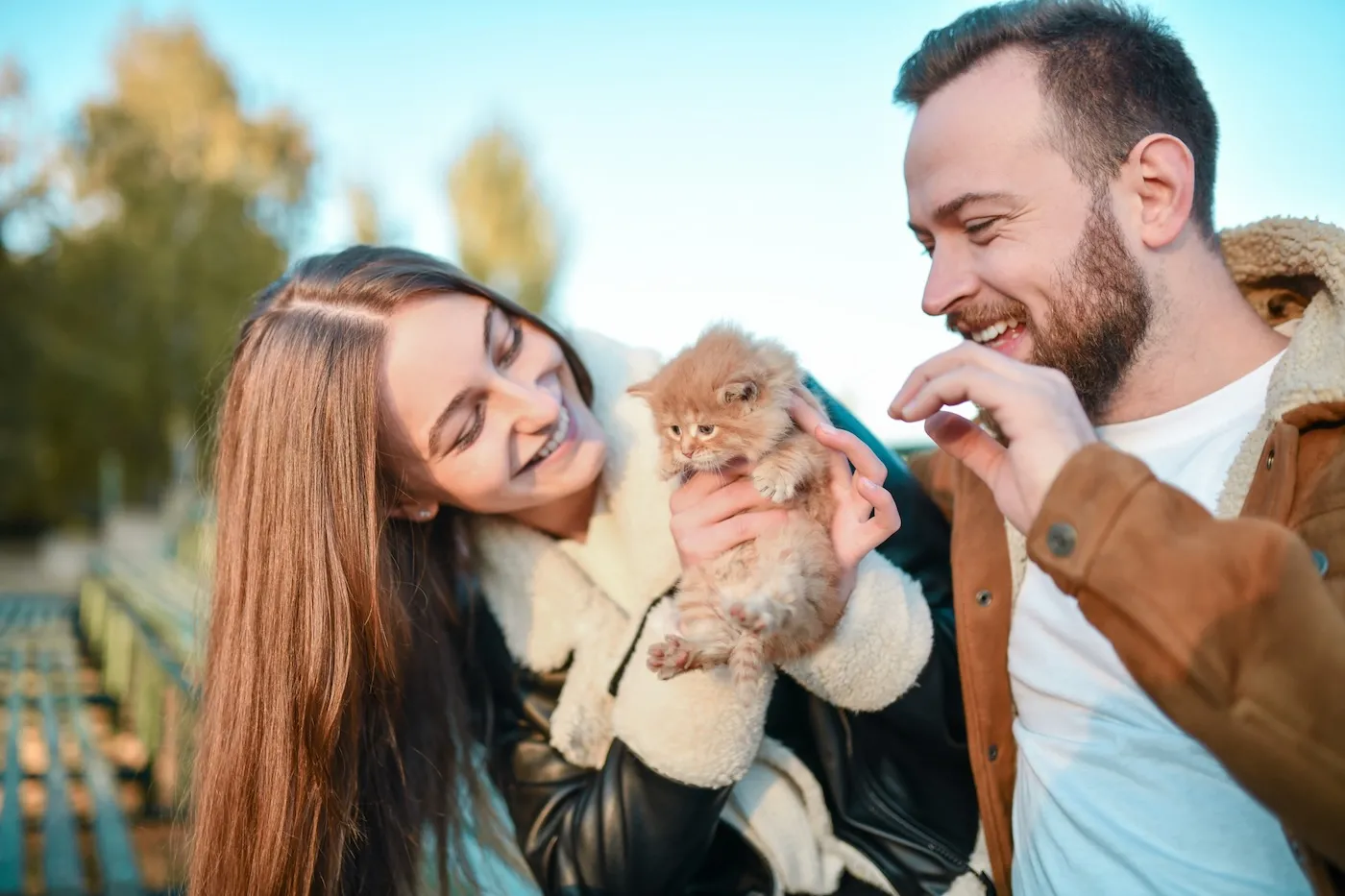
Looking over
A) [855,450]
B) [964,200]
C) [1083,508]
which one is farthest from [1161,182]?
[1083,508]

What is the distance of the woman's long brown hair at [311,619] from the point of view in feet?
8.14

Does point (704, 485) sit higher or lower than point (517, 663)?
higher

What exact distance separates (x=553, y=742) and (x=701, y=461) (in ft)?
3.52

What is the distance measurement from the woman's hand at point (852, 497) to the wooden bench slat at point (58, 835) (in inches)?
121

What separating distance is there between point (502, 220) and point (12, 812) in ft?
79.8

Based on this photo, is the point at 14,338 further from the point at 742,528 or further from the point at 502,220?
the point at 742,528

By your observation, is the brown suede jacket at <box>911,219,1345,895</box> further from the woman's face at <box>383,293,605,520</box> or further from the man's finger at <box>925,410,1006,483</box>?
the woman's face at <box>383,293,605,520</box>

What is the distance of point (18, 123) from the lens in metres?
22.0

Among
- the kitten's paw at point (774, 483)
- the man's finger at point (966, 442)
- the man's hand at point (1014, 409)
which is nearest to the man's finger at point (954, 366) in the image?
the man's hand at point (1014, 409)

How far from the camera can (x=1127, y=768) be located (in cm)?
198

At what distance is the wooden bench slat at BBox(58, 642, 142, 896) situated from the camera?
3.16 metres

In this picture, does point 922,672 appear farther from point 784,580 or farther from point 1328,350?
point 1328,350

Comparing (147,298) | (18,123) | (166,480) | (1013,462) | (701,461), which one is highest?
(18,123)

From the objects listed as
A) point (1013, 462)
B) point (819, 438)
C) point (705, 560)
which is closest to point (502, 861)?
point (705, 560)
